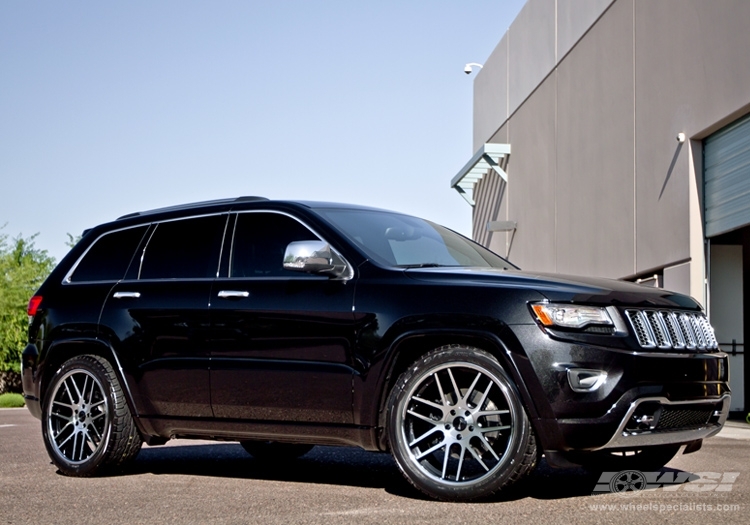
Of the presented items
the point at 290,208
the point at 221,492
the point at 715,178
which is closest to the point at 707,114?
the point at 715,178

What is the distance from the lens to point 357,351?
5.96 m

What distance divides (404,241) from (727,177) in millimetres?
10424

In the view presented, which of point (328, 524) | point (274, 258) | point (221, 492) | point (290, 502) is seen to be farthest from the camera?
point (274, 258)

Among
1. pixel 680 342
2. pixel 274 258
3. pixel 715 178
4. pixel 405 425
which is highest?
pixel 715 178

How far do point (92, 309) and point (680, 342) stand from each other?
160 inches

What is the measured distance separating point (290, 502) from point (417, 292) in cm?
134

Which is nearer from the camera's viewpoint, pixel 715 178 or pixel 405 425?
pixel 405 425

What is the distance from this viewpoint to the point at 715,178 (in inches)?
639

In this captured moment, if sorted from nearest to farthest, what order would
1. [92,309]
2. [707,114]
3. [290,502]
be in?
[290,502] < [92,309] < [707,114]

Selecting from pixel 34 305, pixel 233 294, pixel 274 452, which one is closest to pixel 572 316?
pixel 233 294

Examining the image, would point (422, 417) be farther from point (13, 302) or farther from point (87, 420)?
point (13, 302)

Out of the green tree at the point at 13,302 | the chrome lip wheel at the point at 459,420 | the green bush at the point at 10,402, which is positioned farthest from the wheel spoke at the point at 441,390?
the green tree at the point at 13,302

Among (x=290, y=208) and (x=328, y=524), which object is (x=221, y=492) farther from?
(x=290, y=208)

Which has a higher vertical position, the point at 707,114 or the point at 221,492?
the point at 707,114
